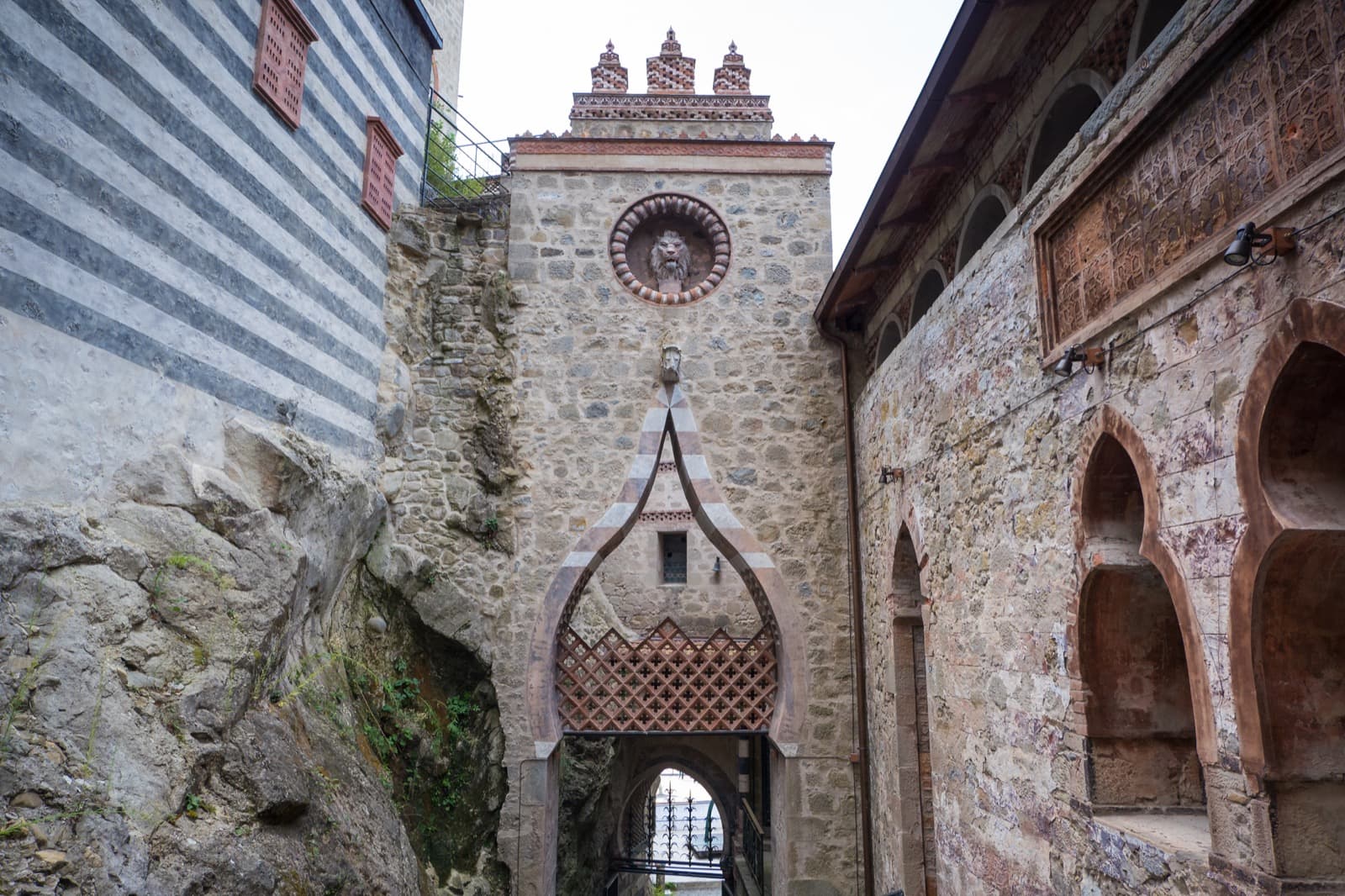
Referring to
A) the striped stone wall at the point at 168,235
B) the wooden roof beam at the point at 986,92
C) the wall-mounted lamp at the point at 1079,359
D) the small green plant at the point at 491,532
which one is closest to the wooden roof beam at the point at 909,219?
the wooden roof beam at the point at 986,92

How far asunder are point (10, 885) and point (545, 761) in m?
4.06

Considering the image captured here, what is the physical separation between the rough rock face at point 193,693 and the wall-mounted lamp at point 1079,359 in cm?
434

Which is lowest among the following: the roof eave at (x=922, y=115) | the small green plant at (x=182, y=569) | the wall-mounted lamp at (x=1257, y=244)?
the small green plant at (x=182, y=569)

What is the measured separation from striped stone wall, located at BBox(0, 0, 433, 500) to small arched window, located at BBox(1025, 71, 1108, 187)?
4.66 metres

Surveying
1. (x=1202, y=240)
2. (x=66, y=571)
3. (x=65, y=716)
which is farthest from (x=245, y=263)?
(x=1202, y=240)

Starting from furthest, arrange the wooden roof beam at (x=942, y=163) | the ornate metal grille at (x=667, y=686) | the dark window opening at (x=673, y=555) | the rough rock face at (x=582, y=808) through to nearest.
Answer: the dark window opening at (x=673, y=555) → the rough rock face at (x=582, y=808) → the ornate metal grille at (x=667, y=686) → the wooden roof beam at (x=942, y=163)

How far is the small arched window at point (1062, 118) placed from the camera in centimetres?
396

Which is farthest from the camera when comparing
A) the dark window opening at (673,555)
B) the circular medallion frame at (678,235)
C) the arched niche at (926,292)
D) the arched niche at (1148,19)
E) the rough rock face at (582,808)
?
the dark window opening at (673,555)

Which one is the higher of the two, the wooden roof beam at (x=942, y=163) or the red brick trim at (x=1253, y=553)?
the wooden roof beam at (x=942, y=163)

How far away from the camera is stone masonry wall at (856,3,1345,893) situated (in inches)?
97.3

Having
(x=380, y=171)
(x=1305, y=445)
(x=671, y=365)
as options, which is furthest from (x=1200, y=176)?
(x=380, y=171)

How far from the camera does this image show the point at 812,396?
773 centimetres

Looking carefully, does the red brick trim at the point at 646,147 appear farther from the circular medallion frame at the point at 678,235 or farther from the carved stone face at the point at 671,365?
the carved stone face at the point at 671,365

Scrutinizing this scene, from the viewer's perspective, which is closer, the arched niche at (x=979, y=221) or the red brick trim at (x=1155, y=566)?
the red brick trim at (x=1155, y=566)
